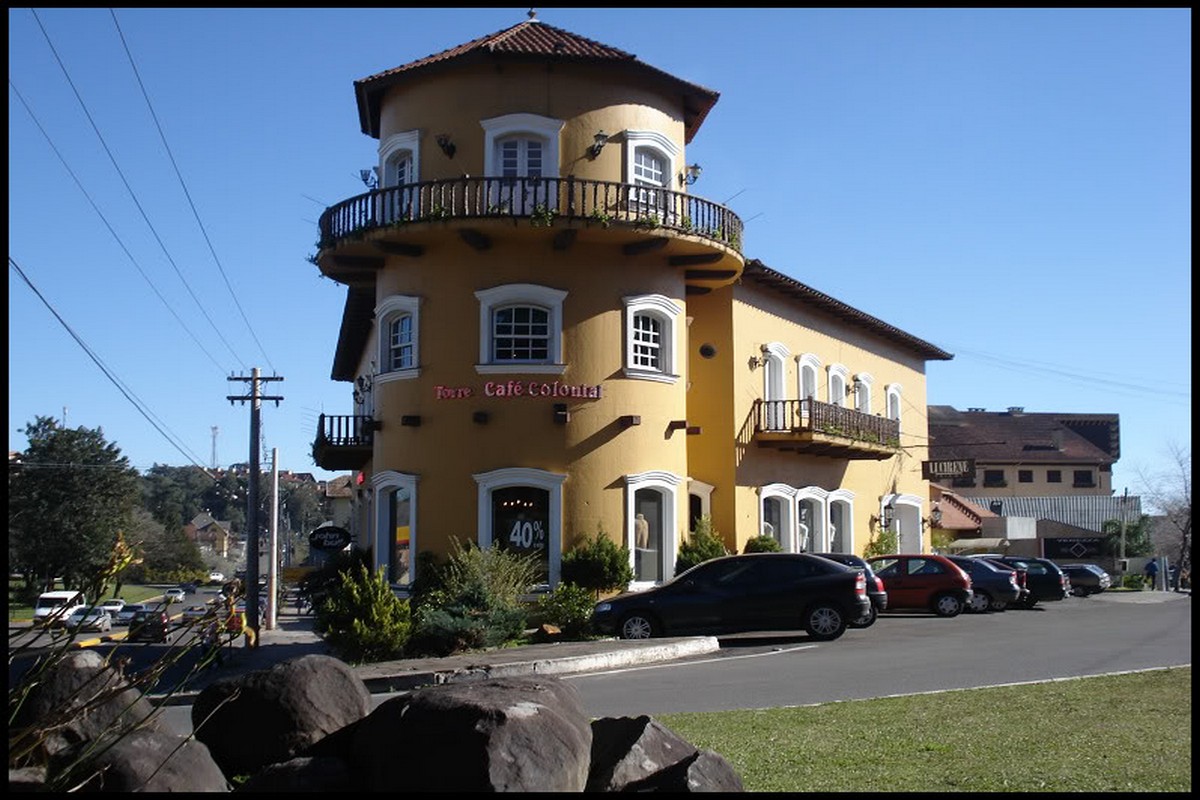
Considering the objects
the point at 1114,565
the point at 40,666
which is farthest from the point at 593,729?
the point at 1114,565

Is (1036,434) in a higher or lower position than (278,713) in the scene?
higher

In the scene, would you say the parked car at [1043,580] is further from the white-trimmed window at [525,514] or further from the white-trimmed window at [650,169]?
the white-trimmed window at [650,169]

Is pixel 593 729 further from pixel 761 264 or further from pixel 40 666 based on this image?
pixel 761 264

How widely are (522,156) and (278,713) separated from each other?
19769 mm

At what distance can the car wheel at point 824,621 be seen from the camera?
72.2 ft

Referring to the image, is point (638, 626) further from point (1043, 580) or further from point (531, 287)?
point (1043, 580)

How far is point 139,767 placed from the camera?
23.4 ft

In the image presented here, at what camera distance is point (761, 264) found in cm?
3180

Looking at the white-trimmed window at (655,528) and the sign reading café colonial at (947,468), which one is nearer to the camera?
the white-trimmed window at (655,528)

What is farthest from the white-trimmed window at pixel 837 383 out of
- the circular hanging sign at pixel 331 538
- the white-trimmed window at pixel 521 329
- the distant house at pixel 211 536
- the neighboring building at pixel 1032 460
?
the distant house at pixel 211 536

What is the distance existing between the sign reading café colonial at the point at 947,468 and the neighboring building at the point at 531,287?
19646 mm

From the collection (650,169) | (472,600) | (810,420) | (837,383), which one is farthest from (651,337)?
(837,383)

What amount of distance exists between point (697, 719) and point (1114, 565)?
5286cm

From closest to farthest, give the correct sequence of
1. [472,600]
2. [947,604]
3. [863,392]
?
[472,600] < [947,604] < [863,392]
